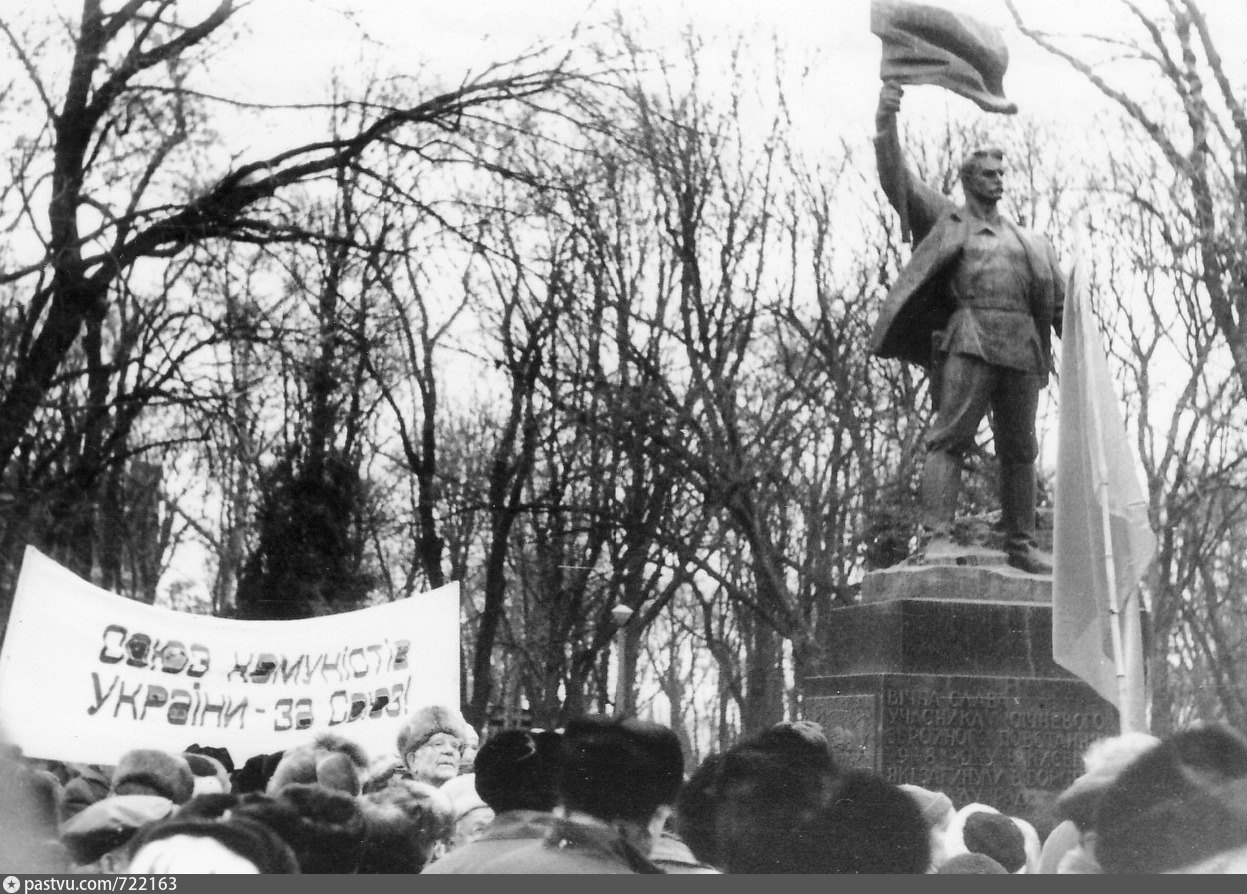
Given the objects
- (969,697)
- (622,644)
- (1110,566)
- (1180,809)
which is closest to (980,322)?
(969,697)

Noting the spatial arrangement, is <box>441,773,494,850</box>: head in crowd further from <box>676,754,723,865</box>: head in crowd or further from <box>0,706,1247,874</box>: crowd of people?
<box>676,754,723,865</box>: head in crowd

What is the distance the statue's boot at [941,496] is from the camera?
8.59 meters

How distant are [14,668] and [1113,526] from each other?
13.8ft

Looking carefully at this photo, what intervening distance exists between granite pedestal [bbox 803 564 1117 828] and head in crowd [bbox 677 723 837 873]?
3.43m

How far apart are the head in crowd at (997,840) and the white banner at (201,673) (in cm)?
345

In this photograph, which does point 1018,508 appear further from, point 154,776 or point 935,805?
point 154,776

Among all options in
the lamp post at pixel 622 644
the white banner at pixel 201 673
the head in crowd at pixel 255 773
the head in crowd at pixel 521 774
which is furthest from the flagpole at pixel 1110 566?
the lamp post at pixel 622 644

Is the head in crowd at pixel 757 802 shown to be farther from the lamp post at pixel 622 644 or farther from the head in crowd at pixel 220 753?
the lamp post at pixel 622 644

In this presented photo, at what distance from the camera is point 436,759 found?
7145mm

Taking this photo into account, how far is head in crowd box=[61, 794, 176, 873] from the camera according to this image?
12.7 feet

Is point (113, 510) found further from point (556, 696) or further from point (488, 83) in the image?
point (556, 696)

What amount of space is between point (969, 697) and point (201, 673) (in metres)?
3.28

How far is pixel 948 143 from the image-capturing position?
71.3 feet

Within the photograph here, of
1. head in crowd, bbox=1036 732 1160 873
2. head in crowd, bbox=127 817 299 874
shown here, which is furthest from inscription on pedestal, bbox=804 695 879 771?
head in crowd, bbox=127 817 299 874
